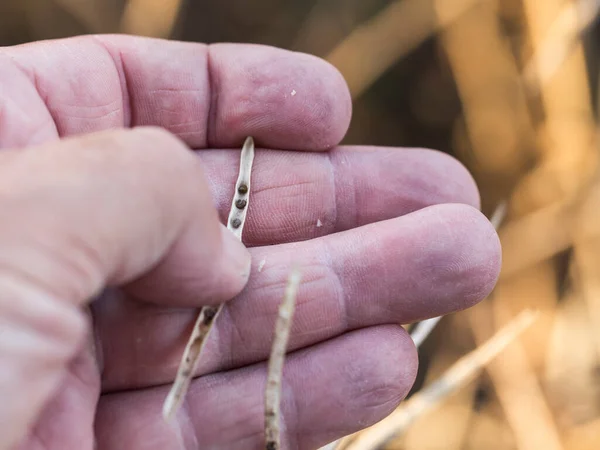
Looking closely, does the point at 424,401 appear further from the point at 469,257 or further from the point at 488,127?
the point at 488,127

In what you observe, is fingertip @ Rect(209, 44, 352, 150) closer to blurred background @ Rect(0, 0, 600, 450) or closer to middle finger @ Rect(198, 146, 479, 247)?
middle finger @ Rect(198, 146, 479, 247)

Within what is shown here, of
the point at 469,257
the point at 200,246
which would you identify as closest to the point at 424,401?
the point at 469,257

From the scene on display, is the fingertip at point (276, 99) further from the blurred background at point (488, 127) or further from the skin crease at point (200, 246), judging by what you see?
the blurred background at point (488, 127)

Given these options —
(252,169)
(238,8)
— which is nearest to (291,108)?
(252,169)

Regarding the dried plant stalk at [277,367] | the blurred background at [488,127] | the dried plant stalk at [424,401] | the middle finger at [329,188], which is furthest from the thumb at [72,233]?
the blurred background at [488,127]

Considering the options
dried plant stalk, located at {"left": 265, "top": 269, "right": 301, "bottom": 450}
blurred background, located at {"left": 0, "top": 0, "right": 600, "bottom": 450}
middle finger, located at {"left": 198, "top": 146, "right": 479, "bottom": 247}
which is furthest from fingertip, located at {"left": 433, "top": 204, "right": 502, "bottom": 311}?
blurred background, located at {"left": 0, "top": 0, "right": 600, "bottom": 450}

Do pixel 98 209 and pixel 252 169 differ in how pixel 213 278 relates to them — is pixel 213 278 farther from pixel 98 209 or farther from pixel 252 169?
pixel 252 169
